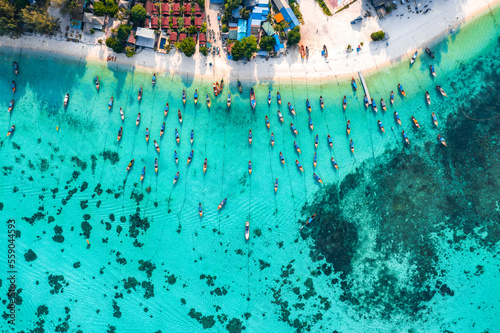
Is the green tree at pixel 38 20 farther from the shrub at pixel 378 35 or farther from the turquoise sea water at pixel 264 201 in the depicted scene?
the shrub at pixel 378 35

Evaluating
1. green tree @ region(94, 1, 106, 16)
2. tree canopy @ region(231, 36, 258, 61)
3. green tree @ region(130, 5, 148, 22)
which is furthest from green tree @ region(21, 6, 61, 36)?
tree canopy @ region(231, 36, 258, 61)

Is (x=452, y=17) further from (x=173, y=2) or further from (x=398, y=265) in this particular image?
(x=173, y=2)

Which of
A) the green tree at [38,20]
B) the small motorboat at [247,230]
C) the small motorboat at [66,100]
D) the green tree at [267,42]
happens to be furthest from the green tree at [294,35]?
the small motorboat at [66,100]

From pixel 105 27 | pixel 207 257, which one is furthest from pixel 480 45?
pixel 105 27

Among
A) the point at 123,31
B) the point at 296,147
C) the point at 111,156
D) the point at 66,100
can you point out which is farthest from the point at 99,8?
the point at 296,147

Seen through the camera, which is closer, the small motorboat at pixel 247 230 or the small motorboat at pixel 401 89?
the small motorboat at pixel 247 230

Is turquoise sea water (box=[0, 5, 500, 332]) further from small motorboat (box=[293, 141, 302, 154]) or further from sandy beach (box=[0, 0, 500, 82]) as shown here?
sandy beach (box=[0, 0, 500, 82])

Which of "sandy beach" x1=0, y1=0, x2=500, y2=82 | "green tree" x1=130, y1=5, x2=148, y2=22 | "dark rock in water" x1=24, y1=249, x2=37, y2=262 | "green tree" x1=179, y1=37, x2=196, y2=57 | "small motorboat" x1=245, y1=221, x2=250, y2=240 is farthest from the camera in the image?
"dark rock in water" x1=24, y1=249, x2=37, y2=262
